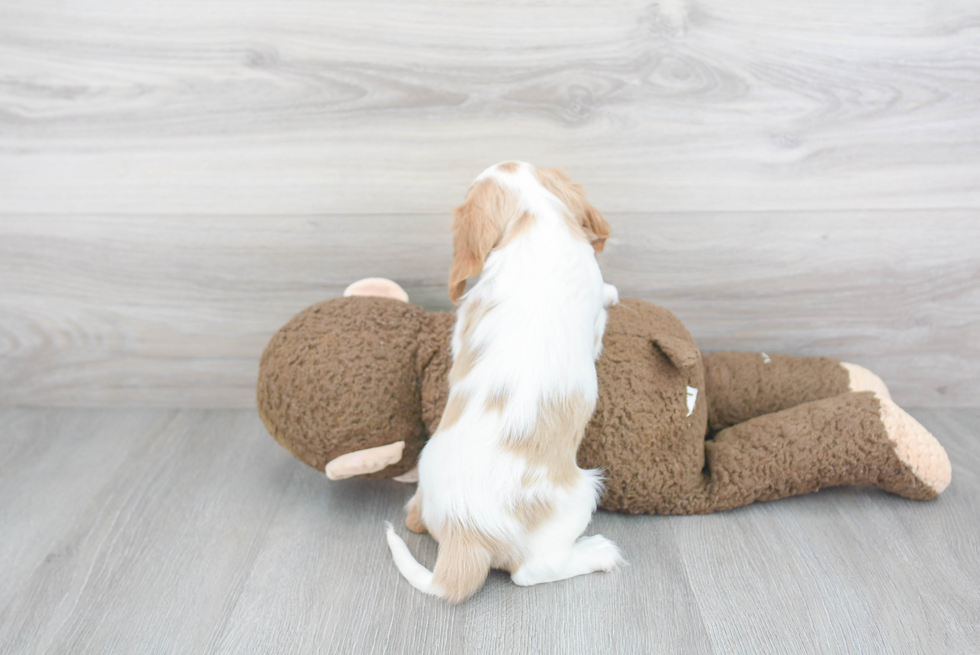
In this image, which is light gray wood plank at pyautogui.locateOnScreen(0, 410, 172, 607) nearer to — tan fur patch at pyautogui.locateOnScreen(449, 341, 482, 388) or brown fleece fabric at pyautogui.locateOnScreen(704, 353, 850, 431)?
tan fur patch at pyautogui.locateOnScreen(449, 341, 482, 388)

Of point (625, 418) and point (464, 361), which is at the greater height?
point (464, 361)

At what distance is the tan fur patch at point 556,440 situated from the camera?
939 mm

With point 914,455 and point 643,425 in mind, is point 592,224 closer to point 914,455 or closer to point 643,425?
point 643,425

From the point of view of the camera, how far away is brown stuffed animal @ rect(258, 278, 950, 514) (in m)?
1.11

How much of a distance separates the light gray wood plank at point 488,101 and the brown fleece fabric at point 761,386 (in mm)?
325

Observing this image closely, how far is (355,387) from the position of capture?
1.11 meters

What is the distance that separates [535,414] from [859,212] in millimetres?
876

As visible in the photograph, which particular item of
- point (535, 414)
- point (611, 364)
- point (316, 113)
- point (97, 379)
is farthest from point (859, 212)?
point (97, 379)

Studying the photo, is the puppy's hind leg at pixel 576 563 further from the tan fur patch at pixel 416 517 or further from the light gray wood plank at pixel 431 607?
the tan fur patch at pixel 416 517

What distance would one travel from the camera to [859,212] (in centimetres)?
135

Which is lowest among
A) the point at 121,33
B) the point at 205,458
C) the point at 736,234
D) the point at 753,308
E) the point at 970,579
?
the point at 205,458

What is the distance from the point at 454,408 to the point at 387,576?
298mm

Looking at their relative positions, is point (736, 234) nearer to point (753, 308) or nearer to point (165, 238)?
point (753, 308)

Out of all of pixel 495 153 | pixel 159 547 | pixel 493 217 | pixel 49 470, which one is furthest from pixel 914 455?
pixel 49 470
